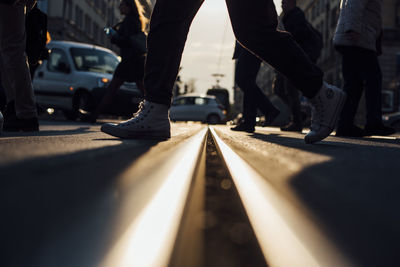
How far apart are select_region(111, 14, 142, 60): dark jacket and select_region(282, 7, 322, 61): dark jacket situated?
8.05ft

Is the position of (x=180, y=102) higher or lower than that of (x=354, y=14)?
lower

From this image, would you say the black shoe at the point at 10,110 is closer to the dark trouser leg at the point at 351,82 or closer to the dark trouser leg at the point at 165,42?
the dark trouser leg at the point at 165,42

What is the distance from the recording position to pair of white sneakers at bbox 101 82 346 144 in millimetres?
2525

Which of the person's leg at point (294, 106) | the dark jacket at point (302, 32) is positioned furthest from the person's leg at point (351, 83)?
the person's leg at point (294, 106)

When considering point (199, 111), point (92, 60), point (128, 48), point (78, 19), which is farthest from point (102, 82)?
point (78, 19)

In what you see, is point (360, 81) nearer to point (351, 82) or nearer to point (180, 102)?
point (351, 82)

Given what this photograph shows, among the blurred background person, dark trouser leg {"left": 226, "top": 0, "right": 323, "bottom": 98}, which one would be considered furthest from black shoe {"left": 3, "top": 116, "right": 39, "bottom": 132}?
the blurred background person

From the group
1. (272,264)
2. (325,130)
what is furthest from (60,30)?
(272,264)

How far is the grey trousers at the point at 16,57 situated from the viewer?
10.9 feet

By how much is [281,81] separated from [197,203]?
7330mm

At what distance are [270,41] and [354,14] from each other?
9.10 feet

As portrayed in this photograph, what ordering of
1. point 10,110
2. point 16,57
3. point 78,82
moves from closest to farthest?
point 16,57 < point 10,110 < point 78,82

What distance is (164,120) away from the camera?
2.62 metres

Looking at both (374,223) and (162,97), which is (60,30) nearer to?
(162,97)
